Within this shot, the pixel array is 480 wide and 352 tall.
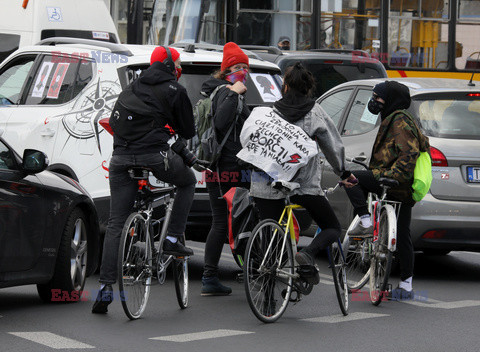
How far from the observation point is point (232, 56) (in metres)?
8.90

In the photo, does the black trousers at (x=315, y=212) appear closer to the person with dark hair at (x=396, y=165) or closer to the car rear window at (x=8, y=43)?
the person with dark hair at (x=396, y=165)

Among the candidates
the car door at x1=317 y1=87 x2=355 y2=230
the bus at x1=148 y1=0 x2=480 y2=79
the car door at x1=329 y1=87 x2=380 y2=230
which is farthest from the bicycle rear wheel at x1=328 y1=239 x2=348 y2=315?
the bus at x1=148 y1=0 x2=480 y2=79

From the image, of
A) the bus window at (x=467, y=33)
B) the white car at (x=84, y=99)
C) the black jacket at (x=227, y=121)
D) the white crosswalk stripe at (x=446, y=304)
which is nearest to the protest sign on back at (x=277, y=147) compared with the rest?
the black jacket at (x=227, y=121)

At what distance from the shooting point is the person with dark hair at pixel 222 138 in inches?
343

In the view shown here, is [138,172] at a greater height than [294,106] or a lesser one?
lesser

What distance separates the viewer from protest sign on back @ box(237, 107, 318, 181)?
7.79 meters

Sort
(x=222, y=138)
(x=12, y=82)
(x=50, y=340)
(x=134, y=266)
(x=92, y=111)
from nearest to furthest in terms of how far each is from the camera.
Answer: (x=50, y=340) < (x=134, y=266) < (x=222, y=138) < (x=92, y=111) < (x=12, y=82)

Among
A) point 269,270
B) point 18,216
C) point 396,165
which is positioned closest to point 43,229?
point 18,216

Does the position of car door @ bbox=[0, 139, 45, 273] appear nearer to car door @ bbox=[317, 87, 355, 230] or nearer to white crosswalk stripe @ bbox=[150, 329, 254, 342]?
white crosswalk stripe @ bbox=[150, 329, 254, 342]

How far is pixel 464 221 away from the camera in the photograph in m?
9.93

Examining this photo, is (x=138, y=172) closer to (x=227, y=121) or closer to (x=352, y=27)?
(x=227, y=121)

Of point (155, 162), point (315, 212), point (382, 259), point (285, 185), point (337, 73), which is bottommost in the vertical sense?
point (382, 259)

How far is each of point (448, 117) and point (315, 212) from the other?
8.77 feet

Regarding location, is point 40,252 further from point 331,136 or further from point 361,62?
point 361,62
